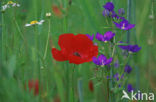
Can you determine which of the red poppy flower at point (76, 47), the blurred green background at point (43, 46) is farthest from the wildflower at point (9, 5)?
the red poppy flower at point (76, 47)

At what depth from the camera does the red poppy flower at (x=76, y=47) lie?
72cm

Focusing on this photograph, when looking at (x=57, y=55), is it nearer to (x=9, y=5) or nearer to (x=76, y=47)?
(x=76, y=47)

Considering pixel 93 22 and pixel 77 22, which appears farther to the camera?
pixel 77 22

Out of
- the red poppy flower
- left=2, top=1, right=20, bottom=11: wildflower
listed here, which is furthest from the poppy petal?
left=2, top=1, right=20, bottom=11: wildflower

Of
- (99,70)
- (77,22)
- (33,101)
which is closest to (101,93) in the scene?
(77,22)

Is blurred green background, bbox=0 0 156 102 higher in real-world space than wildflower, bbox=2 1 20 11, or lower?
lower

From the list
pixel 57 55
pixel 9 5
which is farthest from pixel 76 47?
pixel 9 5

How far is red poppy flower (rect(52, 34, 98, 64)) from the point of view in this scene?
715 mm

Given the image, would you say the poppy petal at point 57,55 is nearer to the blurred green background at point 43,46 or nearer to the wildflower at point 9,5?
the blurred green background at point 43,46

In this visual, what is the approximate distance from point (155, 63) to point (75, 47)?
→ 0.73 metres

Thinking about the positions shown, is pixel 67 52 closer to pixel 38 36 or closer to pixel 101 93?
pixel 38 36

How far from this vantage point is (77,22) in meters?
1.28

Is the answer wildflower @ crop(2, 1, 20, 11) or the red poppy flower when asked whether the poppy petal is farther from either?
wildflower @ crop(2, 1, 20, 11)

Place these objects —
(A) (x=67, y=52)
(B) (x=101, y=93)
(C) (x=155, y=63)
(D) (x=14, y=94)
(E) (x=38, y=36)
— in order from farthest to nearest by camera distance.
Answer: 1. (C) (x=155, y=63)
2. (B) (x=101, y=93)
3. (E) (x=38, y=36)
4. (A) (x=67, y=52)
5. (D) (x=14, y=94)
